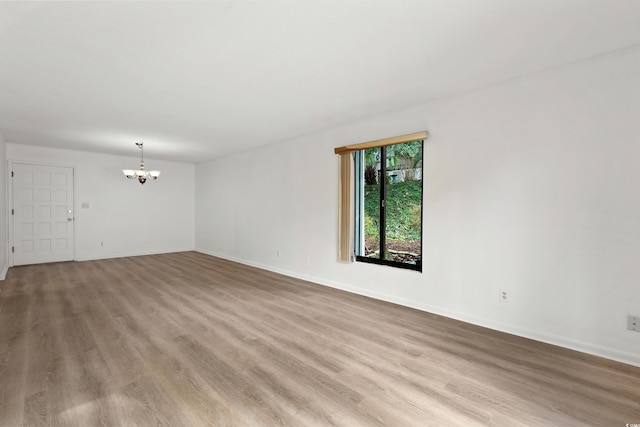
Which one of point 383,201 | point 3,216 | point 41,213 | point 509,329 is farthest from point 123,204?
point 509,329

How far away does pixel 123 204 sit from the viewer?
739 centimetres

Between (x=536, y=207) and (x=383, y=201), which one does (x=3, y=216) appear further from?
(x=536, y=207)

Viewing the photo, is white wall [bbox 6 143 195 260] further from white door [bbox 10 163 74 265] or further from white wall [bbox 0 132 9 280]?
white wall [bbox 0 132 9 280]

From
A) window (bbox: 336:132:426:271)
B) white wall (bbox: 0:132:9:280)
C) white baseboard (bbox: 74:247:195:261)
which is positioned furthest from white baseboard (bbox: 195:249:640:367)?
white wall (bbox: 0:132:9:280)

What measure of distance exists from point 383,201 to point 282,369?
2.69 m

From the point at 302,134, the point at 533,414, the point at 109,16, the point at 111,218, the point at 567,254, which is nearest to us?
the point at 533,414

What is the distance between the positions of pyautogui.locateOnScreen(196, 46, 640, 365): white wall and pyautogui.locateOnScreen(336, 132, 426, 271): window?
0.20 metres

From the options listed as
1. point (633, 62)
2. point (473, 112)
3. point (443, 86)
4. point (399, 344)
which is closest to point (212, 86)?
point (443, 86)

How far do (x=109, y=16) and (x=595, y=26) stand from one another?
3.39 m

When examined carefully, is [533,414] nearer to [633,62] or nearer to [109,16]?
[633,62]

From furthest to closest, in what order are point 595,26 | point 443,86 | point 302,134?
point 302,134, point 443,86, point 595,26

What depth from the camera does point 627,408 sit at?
1866 mm

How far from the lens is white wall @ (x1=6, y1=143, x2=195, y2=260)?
6723 mm

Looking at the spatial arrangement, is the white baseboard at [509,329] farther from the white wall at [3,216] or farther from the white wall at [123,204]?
the white wall at [3,216]
